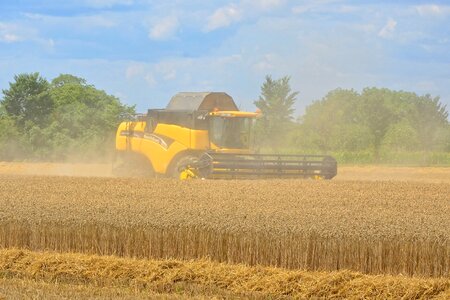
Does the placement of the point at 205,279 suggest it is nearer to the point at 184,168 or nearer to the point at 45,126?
the point at 184,168

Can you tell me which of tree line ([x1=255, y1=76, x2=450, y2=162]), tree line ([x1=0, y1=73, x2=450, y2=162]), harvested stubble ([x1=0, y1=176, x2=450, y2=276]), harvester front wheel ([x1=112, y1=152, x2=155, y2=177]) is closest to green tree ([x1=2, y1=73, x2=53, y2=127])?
tree line ([x1=0, y1=73, x2=450, y2=162])

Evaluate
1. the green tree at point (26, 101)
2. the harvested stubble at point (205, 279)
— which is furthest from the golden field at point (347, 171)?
the green tree at point (26, 101)

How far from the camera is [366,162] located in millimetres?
50656

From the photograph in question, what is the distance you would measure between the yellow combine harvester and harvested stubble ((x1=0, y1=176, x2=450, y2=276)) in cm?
558

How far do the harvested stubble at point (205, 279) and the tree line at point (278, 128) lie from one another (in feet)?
106

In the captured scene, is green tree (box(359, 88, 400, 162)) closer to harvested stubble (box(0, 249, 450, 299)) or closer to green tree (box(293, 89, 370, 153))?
green tree (box(293, 89, 370, 153))

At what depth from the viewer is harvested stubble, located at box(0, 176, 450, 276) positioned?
12438 millimetres

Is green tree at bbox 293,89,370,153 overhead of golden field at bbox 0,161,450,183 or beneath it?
overhead

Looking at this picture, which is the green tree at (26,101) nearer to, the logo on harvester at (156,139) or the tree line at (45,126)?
the tree line at (45,126)

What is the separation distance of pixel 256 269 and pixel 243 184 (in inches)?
363

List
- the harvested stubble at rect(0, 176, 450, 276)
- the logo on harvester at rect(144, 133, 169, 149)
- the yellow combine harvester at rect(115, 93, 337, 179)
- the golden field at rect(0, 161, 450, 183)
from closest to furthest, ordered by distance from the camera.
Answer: the harvested stubble at rect(0, 176, 450, 276)
the yellow combine harvester at rect(115, 93, 337, 179)
the logo on harvester at rect(144, 133, 169, 149)
the golden field at rect(0, 161, 450, 183)

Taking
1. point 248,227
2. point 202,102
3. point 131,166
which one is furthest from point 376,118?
point 248,227

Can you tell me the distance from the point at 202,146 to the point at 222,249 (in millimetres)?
12841

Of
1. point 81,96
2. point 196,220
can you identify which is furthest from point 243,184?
point 81,96
